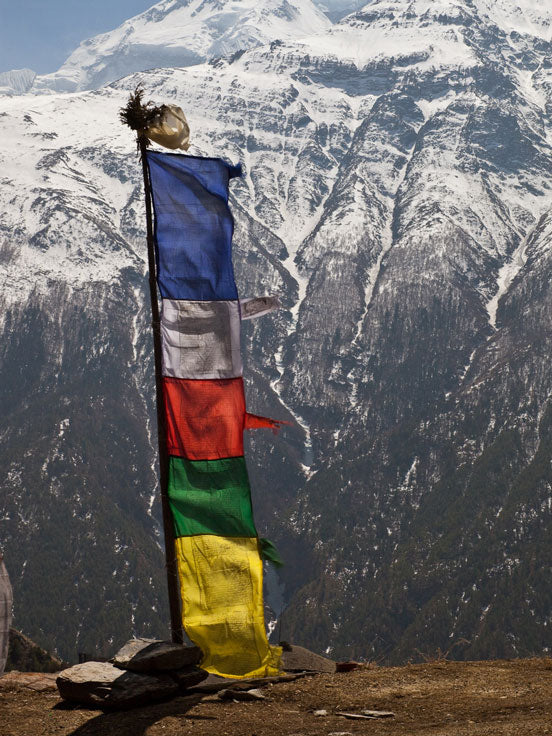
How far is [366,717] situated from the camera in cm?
2355

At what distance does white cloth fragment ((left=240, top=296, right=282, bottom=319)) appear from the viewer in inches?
1124

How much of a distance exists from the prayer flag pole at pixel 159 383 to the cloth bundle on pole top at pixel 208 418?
0.54 ft

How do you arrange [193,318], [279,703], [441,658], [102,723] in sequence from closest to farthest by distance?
[102,723] → [279,703] → [193,318] → [441,658]

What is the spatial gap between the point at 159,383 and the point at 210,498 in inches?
121

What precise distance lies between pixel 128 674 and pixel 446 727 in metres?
7.65

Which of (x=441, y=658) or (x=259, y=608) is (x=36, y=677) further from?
(x=441, y=658)

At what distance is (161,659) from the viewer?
25781mm

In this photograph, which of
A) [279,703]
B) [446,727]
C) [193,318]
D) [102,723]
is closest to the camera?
[446,727]

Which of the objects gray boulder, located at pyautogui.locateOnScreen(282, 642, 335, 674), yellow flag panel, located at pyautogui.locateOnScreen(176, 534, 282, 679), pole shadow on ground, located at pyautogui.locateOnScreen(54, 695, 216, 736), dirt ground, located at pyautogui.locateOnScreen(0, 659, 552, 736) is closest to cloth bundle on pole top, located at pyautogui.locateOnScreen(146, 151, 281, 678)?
yellow flag panel, located at pyautogui.locateOnScreen(176, 534, 282, 679)

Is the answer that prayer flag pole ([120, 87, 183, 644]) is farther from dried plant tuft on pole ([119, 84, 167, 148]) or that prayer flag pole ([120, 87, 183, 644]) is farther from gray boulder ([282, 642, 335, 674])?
gray boulder ([282, 642, 335, 674])

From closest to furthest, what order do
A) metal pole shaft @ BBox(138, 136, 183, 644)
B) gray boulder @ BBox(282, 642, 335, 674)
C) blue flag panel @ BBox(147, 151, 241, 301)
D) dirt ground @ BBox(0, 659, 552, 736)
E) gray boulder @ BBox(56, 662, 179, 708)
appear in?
1. dirt ground @ BBox(0, 659, 552, 736)
2. gray boulder @ BBox(56, 662, 179, 708)
3. metal pole shaft @ BBox(138, 136, 183, 644)
4. blue flag panel @ BBox(147, 151, 241, 301)
5. gray boulder @ BBox(282, 642, 335, 674)

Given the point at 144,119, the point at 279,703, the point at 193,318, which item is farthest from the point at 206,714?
the point at 144,119

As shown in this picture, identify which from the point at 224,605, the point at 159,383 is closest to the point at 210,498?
the point at 224,605

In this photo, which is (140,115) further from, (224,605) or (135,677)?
(135,677)
